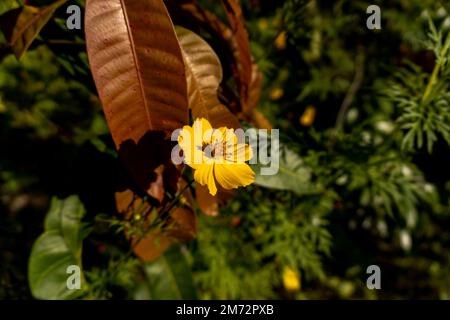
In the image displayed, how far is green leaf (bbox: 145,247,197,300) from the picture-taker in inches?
57.9

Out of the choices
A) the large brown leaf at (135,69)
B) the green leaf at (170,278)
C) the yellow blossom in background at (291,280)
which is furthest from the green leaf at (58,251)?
the yellow blossom in background at (291,280)

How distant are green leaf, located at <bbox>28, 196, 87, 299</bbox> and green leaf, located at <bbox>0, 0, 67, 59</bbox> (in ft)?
1.63

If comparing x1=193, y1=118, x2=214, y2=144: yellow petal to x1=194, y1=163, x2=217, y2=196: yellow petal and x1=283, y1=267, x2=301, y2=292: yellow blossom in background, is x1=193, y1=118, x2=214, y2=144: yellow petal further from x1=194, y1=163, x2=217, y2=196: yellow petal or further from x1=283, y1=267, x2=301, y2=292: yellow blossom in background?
x1=283, y1=267, x2=301, y2=292: yellow blossom in background

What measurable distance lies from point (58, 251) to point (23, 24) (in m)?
0.64

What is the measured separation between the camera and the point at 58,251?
1.35 m

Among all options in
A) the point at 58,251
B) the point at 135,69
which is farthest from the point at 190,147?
the point at 58,251

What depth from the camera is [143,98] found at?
1.00 meters

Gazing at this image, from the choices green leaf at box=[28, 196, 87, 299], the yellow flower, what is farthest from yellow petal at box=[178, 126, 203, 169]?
green leaf at box=[28, 196, 87, 299]

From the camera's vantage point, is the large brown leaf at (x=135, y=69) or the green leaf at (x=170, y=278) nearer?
the large brown leaf at (x=135, y=69)

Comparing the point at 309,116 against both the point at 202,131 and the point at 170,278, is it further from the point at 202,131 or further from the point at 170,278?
the point at 202,131

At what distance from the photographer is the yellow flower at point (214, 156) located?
88 cm

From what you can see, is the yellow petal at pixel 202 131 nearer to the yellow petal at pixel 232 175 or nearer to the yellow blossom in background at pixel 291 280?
the yellow petal at pixel 232 175

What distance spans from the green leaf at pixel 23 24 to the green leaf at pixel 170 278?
770 mm
